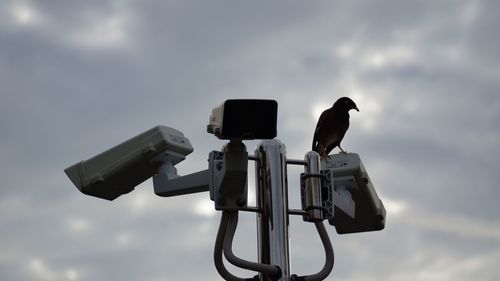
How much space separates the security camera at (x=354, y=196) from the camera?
4.10 meters

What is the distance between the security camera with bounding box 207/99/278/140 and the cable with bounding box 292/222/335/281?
606 mm

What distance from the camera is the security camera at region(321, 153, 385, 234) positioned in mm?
4102

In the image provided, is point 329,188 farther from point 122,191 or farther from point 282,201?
point 122,191

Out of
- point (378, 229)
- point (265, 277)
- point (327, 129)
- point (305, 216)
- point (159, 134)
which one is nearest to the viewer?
point (265, 277)

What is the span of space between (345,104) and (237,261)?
7.17 metres

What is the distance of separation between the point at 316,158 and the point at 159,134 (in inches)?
28.2

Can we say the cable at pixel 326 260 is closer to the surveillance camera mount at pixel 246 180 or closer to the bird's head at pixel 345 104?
the surveillance camera mount at pixel 246 180

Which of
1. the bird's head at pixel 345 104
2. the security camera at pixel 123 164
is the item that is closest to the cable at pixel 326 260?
the security camera at pixel 123 164

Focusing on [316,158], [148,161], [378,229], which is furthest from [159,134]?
[378,229]

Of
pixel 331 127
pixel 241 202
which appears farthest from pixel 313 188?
pixel 331 127

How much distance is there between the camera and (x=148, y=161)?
12.7ft

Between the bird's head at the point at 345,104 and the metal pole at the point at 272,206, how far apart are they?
22.0ft

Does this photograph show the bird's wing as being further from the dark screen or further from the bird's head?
the dark screen

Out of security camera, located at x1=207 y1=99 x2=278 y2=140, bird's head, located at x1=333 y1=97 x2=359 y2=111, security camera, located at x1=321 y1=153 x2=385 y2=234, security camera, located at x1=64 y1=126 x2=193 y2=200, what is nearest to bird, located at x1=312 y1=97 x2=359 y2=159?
bird's head, located at x1=333 y1=97 x2=359 y2=111
